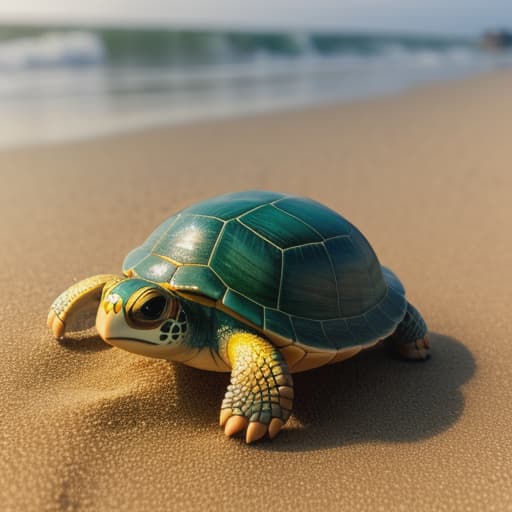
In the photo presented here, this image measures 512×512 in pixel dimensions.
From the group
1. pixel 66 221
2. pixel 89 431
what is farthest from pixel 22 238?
pixel 89 431

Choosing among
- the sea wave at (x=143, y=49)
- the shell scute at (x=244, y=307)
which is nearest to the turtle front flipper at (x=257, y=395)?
the shell scute at (x=244, y=307)

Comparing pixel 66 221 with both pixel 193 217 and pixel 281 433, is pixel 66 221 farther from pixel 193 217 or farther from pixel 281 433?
pixel 281 433

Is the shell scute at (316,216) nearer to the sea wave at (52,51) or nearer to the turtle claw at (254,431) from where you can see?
the turtle claw at (254,431)

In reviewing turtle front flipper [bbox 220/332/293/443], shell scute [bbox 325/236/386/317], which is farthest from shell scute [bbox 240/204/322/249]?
turtle front flipper [bbox 220/332/293/443]

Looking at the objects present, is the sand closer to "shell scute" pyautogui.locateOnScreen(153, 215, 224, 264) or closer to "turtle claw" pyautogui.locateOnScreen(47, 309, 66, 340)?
"turtle claw" pyautogui.locateOnScreen(47, 309, 66, 340)

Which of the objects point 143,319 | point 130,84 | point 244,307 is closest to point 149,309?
point 143,319

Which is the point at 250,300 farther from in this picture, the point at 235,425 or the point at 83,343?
the point at 83,343
